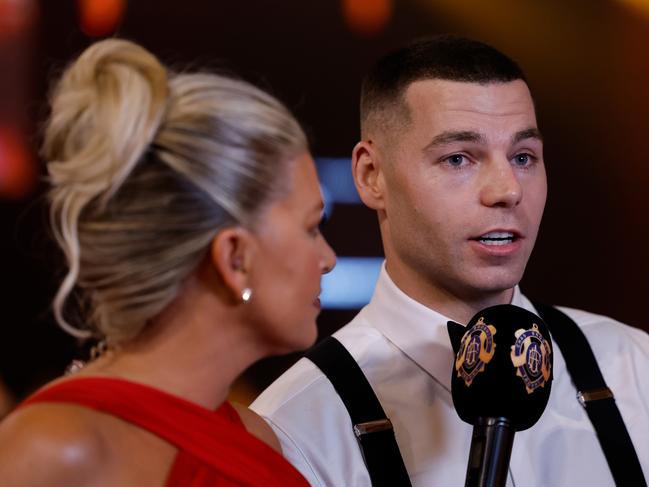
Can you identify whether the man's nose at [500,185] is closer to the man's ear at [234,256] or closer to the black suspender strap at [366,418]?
the black suspender strap at [366,418]

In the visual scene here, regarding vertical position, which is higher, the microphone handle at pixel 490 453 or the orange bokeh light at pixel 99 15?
the orange bokeh light at pixel 99 15

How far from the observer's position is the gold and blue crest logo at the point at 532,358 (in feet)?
3.58

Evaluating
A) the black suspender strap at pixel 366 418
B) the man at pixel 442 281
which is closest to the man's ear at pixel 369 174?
the man at pixel 442 281

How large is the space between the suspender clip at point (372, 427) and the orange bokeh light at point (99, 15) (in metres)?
Answer: 1.33

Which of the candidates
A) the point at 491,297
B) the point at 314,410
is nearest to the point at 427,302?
the point at 491,297

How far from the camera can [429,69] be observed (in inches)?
55.0

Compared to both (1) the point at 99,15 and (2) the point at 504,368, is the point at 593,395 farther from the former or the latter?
(1) the point at 99,15

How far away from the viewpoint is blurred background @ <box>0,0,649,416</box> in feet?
7.57

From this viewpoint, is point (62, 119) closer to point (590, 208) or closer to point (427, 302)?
point (427, 302)

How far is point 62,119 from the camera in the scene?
0.97 metres

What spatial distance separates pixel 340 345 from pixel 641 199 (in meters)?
1.28

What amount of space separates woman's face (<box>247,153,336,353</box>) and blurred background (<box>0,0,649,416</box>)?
4.24ft

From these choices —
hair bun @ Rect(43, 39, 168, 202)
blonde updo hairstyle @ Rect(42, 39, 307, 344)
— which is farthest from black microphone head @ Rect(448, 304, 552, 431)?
hair bun @ Rect(43, 39, 168, 202)

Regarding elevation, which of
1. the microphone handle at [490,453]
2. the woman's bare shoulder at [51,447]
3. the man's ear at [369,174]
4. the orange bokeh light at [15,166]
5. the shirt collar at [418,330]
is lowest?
the orange bokeh light at [15,166]
